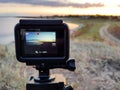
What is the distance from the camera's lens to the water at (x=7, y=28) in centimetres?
312

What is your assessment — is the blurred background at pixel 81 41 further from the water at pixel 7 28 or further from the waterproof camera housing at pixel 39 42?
the waterproof camera housing at pixel 39 42

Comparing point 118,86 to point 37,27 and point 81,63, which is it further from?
point 37,27

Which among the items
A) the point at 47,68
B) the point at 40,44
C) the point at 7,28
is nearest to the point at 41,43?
the point at 40,44

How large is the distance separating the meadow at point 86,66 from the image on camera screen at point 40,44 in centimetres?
95

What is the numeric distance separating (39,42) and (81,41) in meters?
1.02

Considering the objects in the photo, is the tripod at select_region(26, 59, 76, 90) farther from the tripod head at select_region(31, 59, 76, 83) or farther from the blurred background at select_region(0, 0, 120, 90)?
the blurred background at select_region(0, 0, 120, 90)

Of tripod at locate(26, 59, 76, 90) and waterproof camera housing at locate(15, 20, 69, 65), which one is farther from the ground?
waterproof camera housing at locate(15, 20, 69, 65)

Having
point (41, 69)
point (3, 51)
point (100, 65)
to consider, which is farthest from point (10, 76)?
point (41, 69)

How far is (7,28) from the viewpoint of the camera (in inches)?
124

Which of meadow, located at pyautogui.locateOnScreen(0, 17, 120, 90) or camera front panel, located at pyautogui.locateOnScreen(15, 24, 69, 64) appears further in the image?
meadow, located at pyautogui.locateOnScreen(0, 17, 120, 90)

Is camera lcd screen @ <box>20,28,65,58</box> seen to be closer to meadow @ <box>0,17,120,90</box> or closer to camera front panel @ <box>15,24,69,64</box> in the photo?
camera front panel @ <box>15,24,69,64</box>

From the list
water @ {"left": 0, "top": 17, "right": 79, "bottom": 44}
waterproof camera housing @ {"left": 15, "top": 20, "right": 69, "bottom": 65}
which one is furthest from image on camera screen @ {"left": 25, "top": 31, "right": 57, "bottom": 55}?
water @ {"left": 0, "top": 17, "right": 79, "bottom": 44}

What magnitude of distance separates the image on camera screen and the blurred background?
3.09 feet

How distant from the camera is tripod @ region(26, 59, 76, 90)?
215cm
